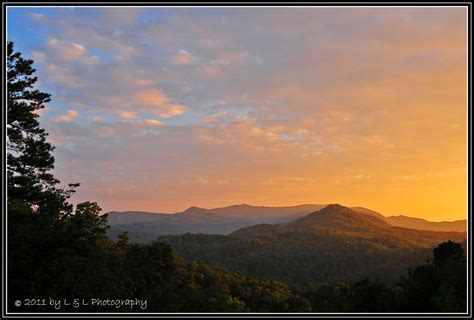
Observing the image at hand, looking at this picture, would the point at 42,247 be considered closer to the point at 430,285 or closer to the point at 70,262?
the point at 70,262

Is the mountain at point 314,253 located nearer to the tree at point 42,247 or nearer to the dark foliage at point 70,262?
the dark foliage at point 70,262

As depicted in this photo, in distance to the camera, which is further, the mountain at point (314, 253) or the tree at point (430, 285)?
the mountain at point (314, 253)

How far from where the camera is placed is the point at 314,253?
126 metres

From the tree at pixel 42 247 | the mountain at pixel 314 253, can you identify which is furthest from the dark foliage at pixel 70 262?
the mountain at pixel 314 253

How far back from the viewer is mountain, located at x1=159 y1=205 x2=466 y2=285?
102188 mm

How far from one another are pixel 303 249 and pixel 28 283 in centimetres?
12347

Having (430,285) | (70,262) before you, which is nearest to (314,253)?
(430,285)

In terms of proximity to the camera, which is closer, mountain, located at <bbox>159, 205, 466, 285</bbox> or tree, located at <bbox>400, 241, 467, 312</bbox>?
tree, located at <bbox>400, 241, 467, 312</bbox>

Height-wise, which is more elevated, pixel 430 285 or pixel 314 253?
pixel 430 285

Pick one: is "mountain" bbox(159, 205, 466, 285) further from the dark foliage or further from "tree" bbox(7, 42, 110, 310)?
"tree" bbox(7, 42, 110, 310)

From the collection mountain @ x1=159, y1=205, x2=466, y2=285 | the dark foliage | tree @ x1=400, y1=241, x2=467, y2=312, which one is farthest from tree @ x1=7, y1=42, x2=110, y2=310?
mountain @ x1=159, y1=205, x2=466, y2=285

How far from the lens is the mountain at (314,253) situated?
102188mm

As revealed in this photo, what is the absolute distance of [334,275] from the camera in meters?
102

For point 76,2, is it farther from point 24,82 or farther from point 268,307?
point 268,307
